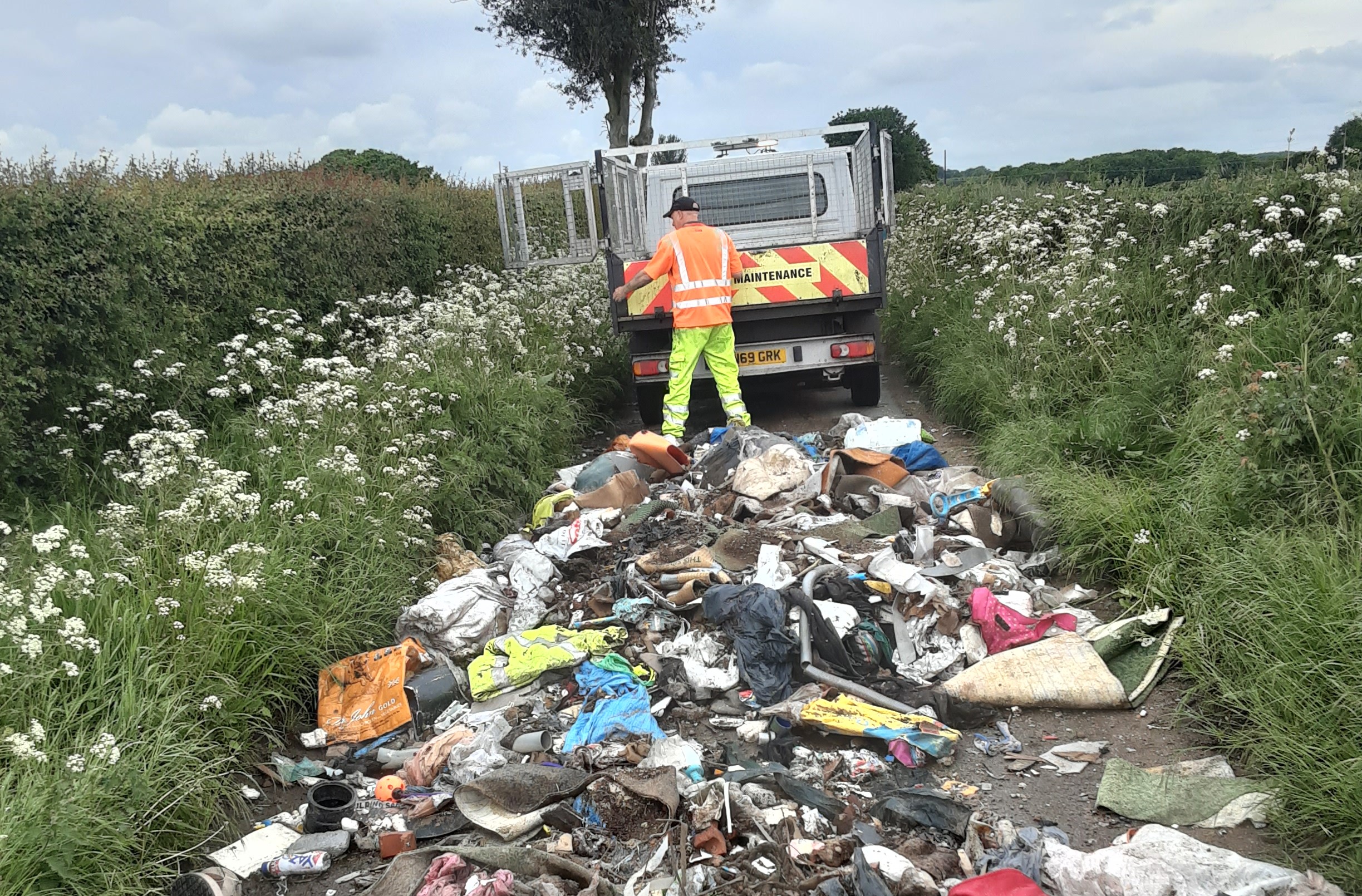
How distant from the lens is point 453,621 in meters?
5.03

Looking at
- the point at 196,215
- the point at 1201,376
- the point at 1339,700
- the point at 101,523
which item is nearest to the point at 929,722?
the point at 1339,700

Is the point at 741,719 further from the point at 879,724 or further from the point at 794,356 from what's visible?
the point at 794,356

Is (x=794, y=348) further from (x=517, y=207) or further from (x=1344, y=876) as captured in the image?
(x=1344, y=876)

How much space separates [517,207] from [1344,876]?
7950 millimetres

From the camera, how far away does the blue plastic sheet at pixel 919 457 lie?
7070mm

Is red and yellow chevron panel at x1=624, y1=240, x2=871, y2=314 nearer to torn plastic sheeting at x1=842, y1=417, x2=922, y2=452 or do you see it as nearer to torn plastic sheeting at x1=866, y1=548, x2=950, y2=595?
torn plastic sheeting at x1=842, y1=417, x2=922, y2=452

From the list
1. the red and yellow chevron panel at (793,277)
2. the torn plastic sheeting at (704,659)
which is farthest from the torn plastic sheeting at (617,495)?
the red and yellow chevron panel at (793,277)

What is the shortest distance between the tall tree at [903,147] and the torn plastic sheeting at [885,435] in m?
21.3

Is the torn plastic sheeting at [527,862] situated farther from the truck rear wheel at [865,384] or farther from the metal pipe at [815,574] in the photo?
the truck rear wheel at [865,384]

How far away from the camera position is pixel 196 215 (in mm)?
7109

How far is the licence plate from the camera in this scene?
870 cm

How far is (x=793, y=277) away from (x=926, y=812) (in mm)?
5766

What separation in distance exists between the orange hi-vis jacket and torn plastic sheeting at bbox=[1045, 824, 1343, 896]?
5.56m

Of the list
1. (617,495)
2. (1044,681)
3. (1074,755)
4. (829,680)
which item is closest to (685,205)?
(617,495)
